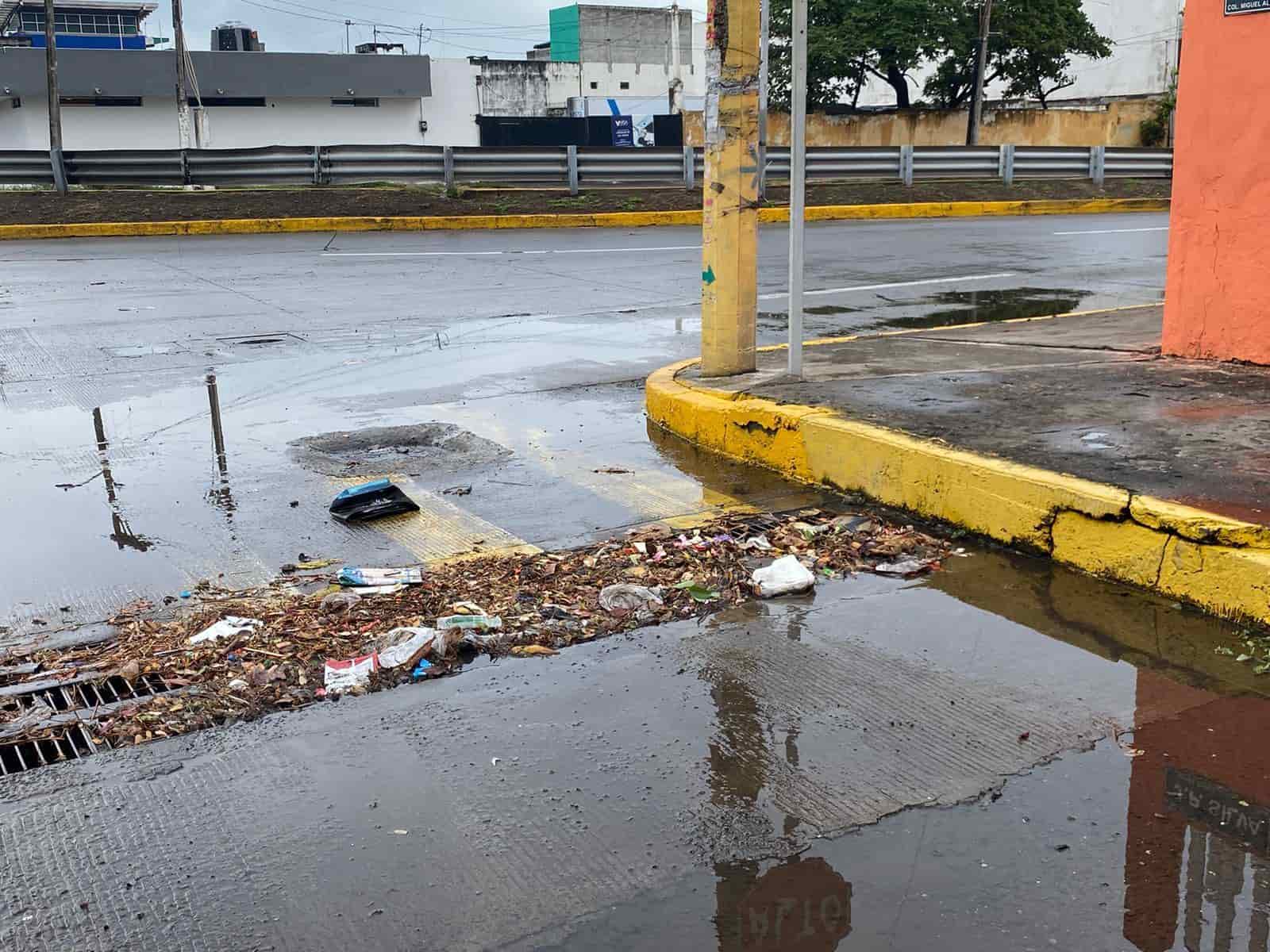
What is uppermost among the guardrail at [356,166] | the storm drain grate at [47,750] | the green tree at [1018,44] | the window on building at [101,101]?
the green tree at [1018,44]

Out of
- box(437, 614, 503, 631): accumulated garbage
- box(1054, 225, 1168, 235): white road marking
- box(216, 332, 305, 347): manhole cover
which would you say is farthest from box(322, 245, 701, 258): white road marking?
box(437, 614, 503, 631): accumulated garbage

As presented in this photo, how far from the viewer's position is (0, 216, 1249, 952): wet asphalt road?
8.37 ft

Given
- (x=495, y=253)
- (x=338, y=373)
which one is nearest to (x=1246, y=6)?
(x=338, y=373)

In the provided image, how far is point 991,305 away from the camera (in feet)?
37.5

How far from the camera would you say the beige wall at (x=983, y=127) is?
47.1 meters

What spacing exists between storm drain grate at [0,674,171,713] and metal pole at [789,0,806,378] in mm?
4030

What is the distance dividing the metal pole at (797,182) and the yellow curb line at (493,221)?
14557 millimetres

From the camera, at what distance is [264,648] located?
396 centimetres

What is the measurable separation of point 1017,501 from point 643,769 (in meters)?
2.26

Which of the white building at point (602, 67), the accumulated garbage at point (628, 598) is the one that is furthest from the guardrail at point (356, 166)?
the white building at point (602, 67)

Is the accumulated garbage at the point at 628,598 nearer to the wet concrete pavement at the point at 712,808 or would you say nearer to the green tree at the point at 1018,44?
the wet concrete pavement at the point at 712,808

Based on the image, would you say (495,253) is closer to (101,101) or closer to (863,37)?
(863,37)

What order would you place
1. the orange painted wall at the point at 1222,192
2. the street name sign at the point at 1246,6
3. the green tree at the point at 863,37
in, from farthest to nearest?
the green tree at the point at 863,37, the orange painted wall at the point at 1222,192, the street name sign at the point at 1246,6

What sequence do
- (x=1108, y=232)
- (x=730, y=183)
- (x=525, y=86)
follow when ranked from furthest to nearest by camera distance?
(x=525, y=86), (x=1108, y=232), (x=730, y=183)
